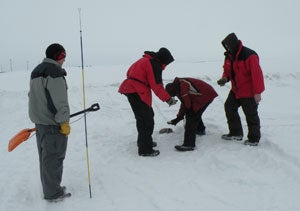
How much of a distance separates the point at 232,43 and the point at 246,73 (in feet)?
1.95

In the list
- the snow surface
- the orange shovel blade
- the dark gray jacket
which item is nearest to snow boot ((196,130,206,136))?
the snow surface

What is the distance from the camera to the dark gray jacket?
472cm

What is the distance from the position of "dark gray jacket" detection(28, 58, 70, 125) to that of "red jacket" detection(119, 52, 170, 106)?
1.84m

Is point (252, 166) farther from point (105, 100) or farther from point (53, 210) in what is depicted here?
point (105, 100)

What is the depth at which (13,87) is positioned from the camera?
12.5 metres

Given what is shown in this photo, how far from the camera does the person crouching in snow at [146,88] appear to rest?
6387 millimetres

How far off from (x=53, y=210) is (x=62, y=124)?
114cm

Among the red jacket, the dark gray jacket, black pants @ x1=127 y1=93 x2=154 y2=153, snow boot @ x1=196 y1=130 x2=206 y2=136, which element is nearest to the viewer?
the dark gray jacket

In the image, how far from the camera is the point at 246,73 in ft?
21.6

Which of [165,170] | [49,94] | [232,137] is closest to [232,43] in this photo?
[232,137]

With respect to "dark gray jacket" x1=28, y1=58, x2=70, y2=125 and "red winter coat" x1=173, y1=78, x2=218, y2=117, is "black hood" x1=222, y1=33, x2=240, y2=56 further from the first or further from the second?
"dark gray jacket" x1=28, y1=58, x2=70, y2=125

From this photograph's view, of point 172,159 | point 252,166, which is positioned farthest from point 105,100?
point 252,166

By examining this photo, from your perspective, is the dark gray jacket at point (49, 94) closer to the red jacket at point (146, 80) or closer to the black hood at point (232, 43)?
the red jacket at point (146, 80)

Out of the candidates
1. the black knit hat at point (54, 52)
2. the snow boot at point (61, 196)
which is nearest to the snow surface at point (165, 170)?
the snow boot at point (61, 196)
